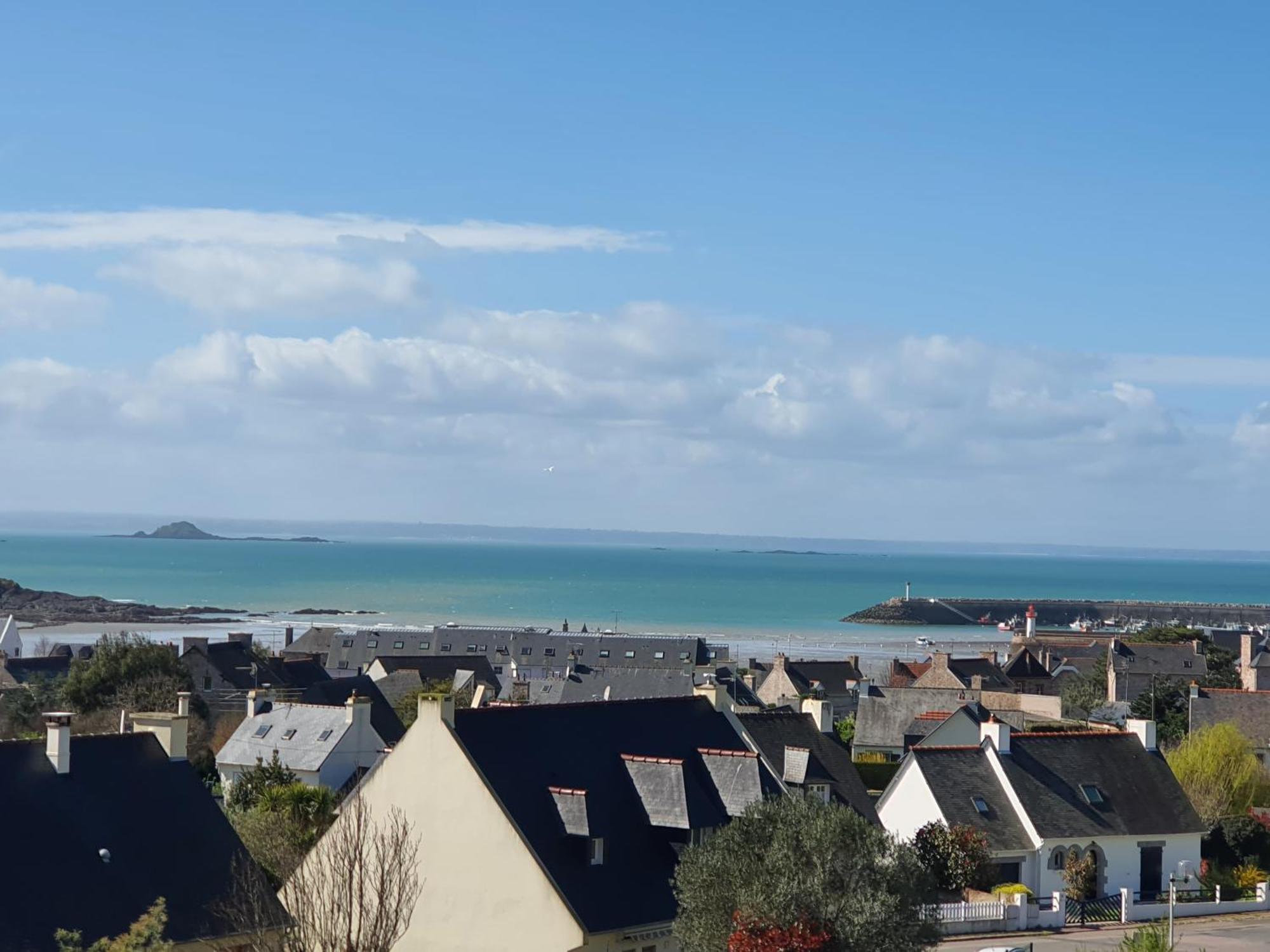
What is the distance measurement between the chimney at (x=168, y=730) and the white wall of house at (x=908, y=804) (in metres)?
20.3

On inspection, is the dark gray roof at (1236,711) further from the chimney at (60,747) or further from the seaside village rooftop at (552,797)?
the chimney at (60,747)

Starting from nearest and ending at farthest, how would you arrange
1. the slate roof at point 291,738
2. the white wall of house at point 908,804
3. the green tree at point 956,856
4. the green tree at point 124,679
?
the green tree at point 956,856
the white wall of house at point 908,804
the slate roof at point 291,738
the green tree at point 124,679

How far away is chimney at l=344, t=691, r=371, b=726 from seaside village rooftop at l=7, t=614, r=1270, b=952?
0.31 feet

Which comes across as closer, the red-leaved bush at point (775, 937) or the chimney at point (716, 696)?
the red-leaved bush at point (775, 937)

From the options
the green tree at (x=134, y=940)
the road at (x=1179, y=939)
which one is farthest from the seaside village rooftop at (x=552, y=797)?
the road at (x=1179, y=939)

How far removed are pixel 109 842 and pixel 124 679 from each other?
4171 cm

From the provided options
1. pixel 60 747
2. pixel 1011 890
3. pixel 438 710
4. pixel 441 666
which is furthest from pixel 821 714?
pixel 441 666

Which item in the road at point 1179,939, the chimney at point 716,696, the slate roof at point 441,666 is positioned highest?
the slate roof at point 441,666

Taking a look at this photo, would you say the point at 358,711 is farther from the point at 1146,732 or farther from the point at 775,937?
the point at 775,937

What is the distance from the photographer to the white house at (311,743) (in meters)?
51.8

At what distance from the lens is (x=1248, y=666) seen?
97938 millimetres

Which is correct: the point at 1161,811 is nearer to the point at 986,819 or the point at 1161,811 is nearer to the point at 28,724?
the point at 986,819

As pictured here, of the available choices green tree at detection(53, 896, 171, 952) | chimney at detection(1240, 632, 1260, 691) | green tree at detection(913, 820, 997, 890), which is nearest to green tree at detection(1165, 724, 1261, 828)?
green tree at detection(913, 820, 997, 890)

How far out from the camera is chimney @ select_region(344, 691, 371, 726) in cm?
5291
